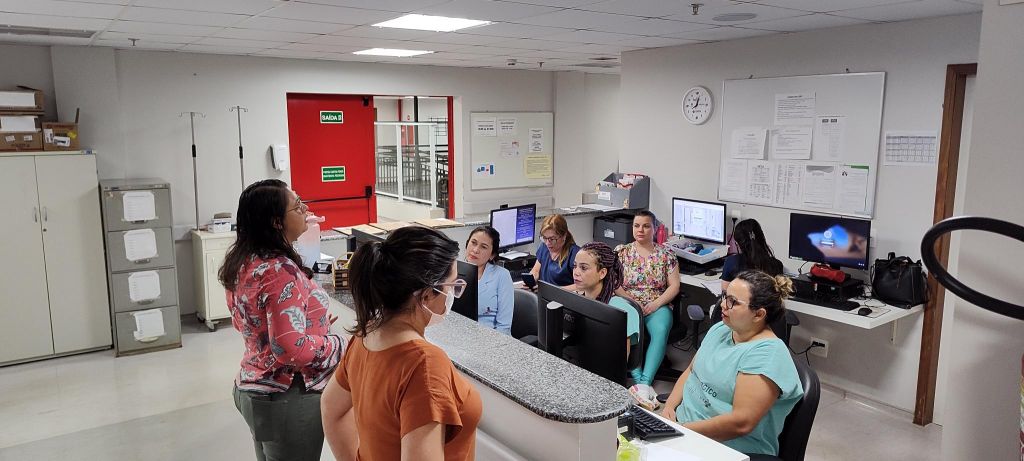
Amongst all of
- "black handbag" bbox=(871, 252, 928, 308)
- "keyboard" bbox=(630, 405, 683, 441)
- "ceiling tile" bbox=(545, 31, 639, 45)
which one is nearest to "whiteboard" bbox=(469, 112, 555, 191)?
"ceiling tile" bbox=(545, 31, 639, 45)

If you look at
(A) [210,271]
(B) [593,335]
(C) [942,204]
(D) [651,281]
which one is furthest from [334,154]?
(C) [942,204]

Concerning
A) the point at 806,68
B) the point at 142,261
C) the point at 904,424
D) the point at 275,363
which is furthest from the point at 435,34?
the point at 904,424

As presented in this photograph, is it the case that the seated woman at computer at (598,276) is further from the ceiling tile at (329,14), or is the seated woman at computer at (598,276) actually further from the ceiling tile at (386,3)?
the ceiling tile at (329,14)

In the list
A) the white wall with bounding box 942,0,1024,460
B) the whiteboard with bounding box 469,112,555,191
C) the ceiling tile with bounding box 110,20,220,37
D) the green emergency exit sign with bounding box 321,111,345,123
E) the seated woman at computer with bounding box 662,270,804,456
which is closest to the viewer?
the white wall with bounding box 942,0,1024,460

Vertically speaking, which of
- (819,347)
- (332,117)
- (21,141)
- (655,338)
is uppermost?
(332,117)

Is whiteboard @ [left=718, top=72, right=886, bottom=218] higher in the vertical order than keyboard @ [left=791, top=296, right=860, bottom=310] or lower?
higher

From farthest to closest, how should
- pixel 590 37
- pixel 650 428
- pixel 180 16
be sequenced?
1. pixel 590 37
2. pixel 180 16
3. pixel 650 428

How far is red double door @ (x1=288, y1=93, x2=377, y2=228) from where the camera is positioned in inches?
267

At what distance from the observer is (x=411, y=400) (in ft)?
4.35

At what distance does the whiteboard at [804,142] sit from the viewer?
4402 millimetres

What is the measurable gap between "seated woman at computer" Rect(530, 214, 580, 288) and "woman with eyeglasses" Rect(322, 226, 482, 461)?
10.8 ft

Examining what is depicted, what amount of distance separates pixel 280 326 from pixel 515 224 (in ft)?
13.3

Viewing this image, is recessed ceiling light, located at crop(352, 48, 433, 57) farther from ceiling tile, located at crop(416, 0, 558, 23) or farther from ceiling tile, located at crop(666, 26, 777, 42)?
ceiling tile, located at crop(666, 26, 777, 42)

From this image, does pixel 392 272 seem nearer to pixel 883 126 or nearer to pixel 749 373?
pixel 749 373
